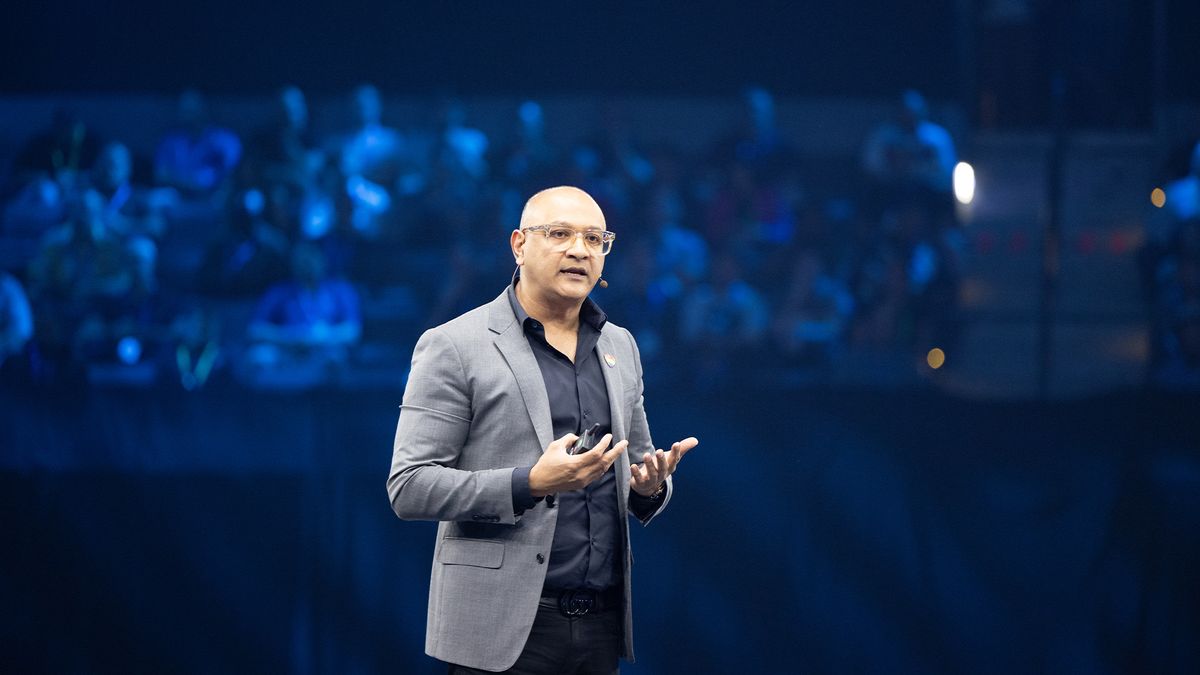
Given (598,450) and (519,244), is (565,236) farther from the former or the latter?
(598,450)

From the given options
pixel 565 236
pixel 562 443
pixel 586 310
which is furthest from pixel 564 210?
pixel 562 443

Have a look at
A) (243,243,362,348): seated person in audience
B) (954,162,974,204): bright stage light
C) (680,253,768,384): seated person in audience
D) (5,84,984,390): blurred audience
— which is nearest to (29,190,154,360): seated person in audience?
(5,84,984,390): blurred audience

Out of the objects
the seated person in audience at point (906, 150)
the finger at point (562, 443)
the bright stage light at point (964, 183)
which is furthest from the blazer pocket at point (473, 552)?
the bright stage light at point (964, 183)

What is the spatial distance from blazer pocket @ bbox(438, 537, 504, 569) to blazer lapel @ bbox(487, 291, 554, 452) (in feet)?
0.63

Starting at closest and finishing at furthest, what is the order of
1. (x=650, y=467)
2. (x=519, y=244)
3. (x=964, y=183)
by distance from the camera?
(x=650, y=467), (x=519, y=244), (x=964, y=183)

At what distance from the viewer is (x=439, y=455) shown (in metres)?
1.93

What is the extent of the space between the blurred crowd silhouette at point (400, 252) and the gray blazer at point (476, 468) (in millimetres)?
2133

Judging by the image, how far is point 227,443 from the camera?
4.08 m

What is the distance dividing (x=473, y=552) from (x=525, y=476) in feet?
0.69

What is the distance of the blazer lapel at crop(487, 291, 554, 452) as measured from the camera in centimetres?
194

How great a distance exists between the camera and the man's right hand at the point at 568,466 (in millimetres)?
1761

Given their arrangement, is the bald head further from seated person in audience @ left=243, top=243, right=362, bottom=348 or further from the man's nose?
seated person in audience @ left=243, top=243, right=362, bottom=348

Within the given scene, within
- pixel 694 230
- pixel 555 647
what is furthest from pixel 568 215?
pixel 694 230

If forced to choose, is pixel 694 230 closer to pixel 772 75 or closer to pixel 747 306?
pixel 747 306
